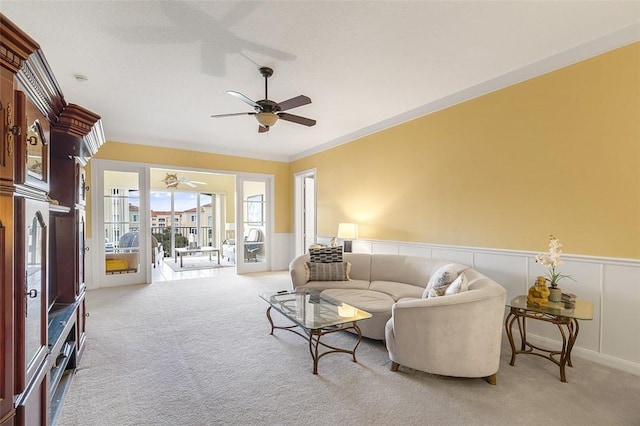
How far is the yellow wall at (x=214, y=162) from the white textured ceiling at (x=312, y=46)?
1.64 metres

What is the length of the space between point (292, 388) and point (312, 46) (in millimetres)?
2918

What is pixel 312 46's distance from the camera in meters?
2.73

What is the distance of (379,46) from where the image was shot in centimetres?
273

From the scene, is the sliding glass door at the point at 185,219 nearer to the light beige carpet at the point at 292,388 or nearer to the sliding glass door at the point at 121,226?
the sliding glass door at the point at 121,226

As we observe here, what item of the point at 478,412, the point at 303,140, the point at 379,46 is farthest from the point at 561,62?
the point at 303,140

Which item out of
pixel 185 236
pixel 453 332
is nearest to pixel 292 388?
pixel 453 332

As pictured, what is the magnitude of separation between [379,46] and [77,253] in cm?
333

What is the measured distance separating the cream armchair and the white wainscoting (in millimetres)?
1073

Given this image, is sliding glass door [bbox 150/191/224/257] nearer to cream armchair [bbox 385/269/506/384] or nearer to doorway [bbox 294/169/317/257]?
doorway [bbox 294/169/317/257]

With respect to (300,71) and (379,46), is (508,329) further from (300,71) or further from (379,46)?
(300,71)

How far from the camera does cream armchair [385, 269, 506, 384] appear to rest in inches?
91.0

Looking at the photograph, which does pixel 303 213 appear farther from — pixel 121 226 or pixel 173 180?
pixel 173 180

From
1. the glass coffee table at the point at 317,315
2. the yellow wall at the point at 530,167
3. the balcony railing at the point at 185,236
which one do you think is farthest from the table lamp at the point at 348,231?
the balcony railing at the point at 185,236

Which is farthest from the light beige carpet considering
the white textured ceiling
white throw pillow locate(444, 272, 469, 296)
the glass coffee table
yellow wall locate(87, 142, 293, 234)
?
yellow wall locate(87, 142, 293, 234)
